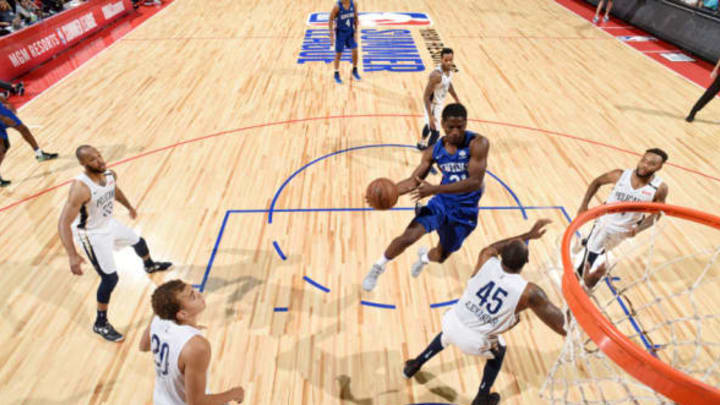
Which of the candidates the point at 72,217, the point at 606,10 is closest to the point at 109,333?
the point at 72,217

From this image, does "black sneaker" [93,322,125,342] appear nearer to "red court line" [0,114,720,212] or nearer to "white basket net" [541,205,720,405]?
"red court line" [0,114,720,212]

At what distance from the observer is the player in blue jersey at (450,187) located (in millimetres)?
3389

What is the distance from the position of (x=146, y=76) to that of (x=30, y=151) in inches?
135

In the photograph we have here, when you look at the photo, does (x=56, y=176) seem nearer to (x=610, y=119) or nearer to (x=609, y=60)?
(x=610, y=119)

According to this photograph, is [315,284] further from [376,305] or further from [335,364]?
[335,364]

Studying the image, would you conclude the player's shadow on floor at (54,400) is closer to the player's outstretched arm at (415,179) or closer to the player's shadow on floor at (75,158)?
the player's outstretched arm at (415,179)

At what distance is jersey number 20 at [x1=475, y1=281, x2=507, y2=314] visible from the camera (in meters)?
2.45

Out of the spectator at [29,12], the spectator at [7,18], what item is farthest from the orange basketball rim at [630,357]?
the spectator at [29,12]

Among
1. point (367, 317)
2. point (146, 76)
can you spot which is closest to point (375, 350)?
point (367, 317)

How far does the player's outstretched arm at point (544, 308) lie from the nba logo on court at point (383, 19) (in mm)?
11253

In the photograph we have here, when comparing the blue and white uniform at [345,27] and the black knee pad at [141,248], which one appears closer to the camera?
the black knee pad at [141,248]

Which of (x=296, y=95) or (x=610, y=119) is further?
(x=296, y=95)

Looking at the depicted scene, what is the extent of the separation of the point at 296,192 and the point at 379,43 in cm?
685

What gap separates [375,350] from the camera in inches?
140
